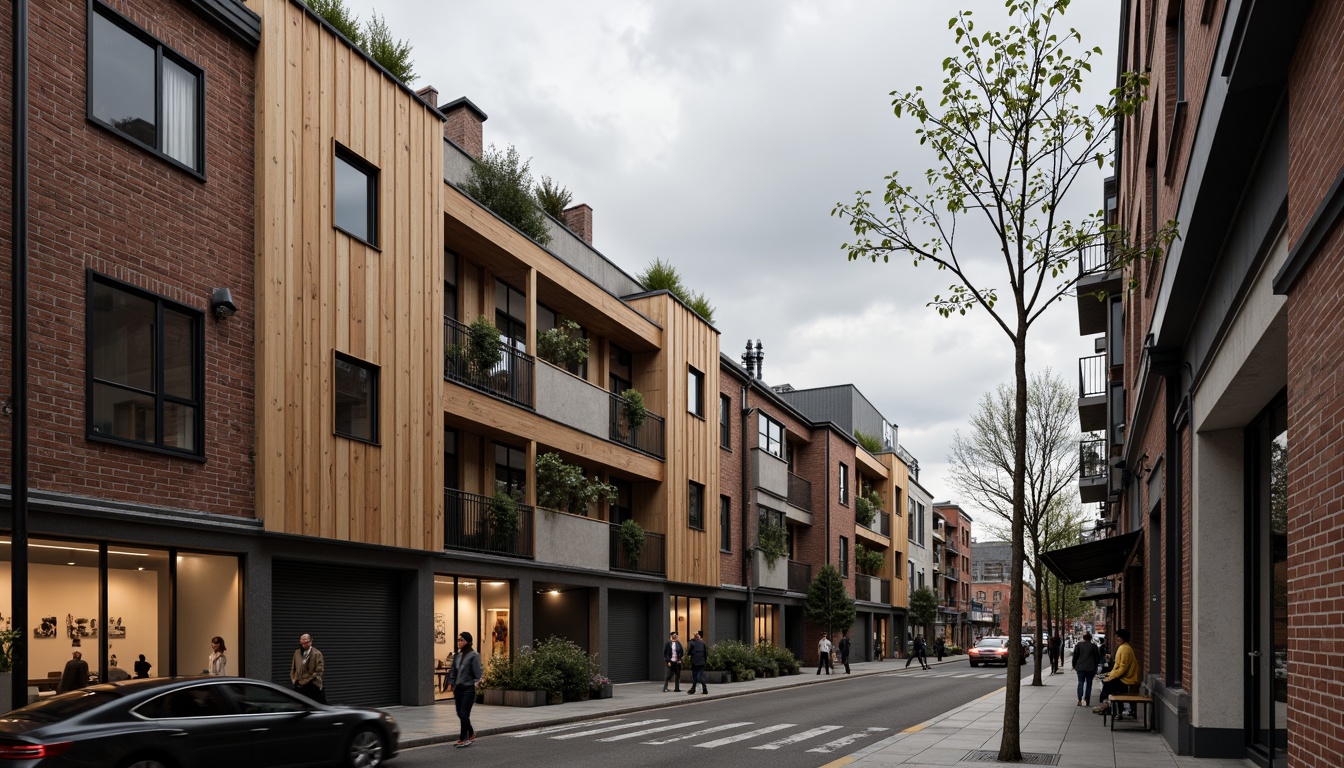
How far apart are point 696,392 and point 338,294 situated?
17076 mm

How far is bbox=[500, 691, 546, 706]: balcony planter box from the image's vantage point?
21234 mm

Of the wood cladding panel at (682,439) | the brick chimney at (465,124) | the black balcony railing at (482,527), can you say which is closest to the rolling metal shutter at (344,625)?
the black balcony railing at (482,527)

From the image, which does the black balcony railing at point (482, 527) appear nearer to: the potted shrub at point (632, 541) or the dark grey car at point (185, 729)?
the potted shrub at point (632, 541)

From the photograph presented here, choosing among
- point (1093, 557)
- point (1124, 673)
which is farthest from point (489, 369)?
point (1124, 673)

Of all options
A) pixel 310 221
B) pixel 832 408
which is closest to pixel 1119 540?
pixel 310 221

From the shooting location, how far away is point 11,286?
40.0 feet

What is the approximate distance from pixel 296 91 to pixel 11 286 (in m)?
6.49

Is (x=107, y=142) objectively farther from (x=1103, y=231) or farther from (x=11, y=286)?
(x=1103, y=231)

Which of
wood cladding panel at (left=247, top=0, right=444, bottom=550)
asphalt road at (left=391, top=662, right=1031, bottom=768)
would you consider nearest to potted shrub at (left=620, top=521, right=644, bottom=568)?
asphalt road at (left=391, top=662, right=1031, bottom=768)

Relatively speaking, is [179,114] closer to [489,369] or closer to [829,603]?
[489,369]

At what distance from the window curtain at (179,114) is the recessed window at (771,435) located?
26133mm

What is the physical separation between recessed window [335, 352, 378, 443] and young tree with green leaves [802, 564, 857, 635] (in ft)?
86.3

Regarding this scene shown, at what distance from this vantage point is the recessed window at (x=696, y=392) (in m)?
33.2

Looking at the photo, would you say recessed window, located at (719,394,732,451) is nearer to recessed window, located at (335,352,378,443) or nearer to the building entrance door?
recessed window, located at (335,352,378,443)
